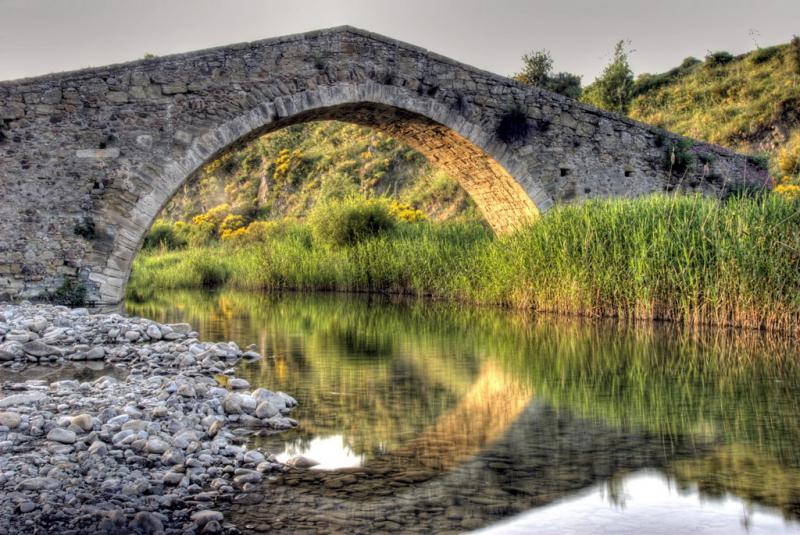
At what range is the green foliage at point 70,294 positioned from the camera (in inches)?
438

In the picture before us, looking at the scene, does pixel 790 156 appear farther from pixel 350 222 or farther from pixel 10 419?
pixel 10 419

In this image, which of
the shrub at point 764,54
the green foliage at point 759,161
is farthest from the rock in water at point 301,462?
the shrub at point 764,54

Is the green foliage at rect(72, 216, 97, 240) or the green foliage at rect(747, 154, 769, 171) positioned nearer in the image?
the green foliage at rect(72, 216, 97, 240)

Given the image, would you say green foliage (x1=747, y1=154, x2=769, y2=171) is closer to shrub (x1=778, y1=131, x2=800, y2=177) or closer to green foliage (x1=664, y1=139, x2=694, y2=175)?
green foliage (x1=664, y1=139, x2=694, y2=175)

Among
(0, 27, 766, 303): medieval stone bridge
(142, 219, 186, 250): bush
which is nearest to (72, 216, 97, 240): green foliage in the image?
(0, 27, 766, 303): medieval stone bridge

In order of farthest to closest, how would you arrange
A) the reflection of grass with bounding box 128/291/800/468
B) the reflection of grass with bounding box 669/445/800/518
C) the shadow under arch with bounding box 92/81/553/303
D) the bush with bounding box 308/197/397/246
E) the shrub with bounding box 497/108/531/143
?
the bush with bounding box 308/197/397/246, the shrub with bounding box 497/108/531/143, the shadow under arch with bounding box 92/81/553/303, the reflection of grass with bounding box 128/291/800/468, the reflection of grass with bounding box 669/445/800/518

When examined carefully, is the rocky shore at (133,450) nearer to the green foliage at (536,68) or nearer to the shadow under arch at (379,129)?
the shadow under arch at (379,129)

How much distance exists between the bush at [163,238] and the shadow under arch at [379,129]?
16.9m

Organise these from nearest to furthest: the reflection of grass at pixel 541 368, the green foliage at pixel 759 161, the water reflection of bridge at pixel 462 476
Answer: the water reflection of bridge at pixel 462 476, the reflection of grass at pixel 541 368, the green foliage at pixel 759 161

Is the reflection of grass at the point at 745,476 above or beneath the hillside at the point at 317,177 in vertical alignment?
beneath

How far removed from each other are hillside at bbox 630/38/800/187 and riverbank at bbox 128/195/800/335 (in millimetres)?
10873

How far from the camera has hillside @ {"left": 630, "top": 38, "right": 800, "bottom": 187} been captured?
23469 millimetres

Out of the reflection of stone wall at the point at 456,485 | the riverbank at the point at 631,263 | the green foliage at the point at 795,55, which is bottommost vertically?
the reflection of stone wall at the point at 456,485

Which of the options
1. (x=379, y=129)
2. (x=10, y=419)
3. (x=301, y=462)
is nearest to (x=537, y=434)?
(x=301, y=462)
